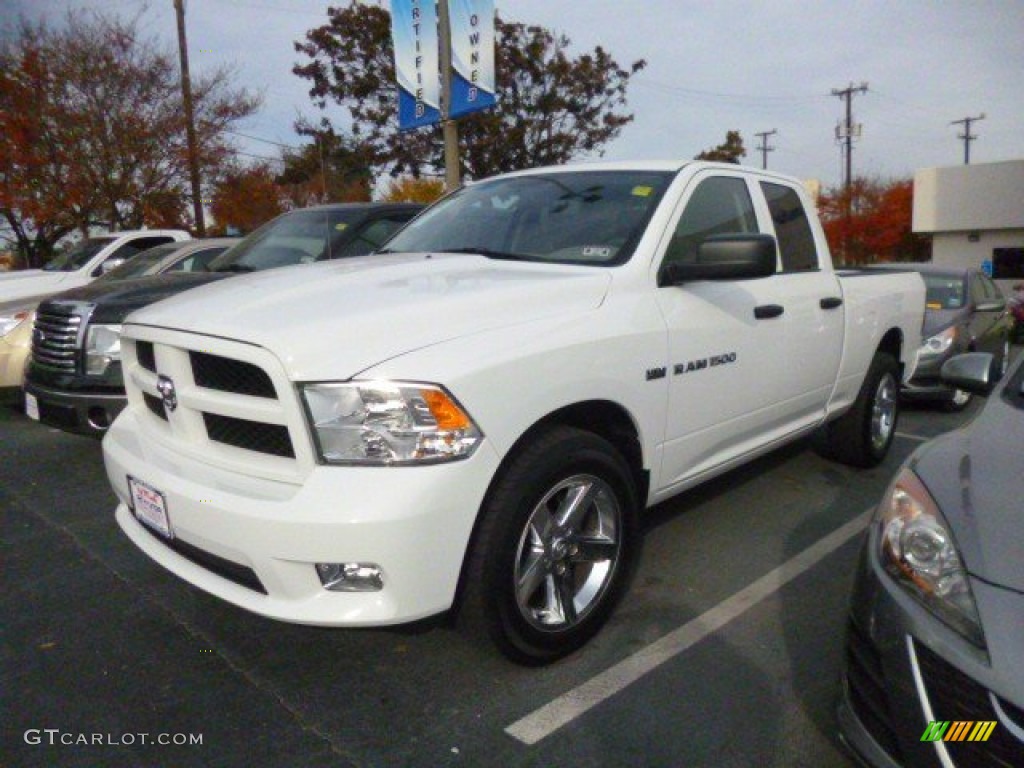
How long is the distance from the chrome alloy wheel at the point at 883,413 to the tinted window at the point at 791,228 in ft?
4.01

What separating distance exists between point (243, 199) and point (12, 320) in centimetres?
1518

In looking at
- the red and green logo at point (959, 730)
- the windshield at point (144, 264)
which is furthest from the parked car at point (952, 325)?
the windshield at point (144, 264)

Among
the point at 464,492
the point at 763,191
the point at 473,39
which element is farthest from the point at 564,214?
the point at 473,39

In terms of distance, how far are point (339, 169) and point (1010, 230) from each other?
2508 centimetres

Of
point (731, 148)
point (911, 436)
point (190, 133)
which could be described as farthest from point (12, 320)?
point (731, 148)

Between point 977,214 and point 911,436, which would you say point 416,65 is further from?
point 977,214

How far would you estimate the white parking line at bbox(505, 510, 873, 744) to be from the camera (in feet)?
8.25

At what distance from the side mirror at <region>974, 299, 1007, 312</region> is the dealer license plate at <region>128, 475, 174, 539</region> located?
7.82m

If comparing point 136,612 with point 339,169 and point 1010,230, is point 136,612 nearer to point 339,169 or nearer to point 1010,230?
point 339,169

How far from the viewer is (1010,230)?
2995 centimetres

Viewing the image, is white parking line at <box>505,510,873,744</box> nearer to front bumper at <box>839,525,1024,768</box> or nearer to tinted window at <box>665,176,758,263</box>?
front bumper at <box>839,525,1024,768</box>

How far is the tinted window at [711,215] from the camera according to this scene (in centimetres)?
344

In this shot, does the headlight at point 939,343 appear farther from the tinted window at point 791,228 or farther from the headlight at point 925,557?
the headlight at point 925,557

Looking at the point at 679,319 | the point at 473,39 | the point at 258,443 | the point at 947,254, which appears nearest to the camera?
the point at 258,443
